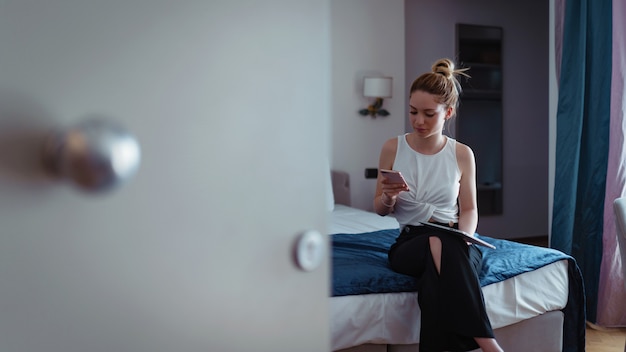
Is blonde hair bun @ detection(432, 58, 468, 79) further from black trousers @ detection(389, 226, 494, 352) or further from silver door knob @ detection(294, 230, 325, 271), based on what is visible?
silver door knob @ detection(294, 230, 325, 271)

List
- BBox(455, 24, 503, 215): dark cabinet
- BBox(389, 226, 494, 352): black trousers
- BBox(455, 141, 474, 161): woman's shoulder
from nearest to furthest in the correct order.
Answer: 1. BBox(389, 226, 494, 352): black trousers
2. BBox(455, 141, 474, 161): woman's shoulder
3. BBox(455, 24, 503, 215): dark cabinet

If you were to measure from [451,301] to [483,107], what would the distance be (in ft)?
12.4

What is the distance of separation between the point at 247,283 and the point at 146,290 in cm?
7

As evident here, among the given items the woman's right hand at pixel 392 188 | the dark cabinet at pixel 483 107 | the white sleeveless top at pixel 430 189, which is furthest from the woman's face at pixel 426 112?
the dark cabinet at pixel 483 107

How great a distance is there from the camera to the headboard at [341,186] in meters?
4.51

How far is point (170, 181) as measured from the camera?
1.09 ft

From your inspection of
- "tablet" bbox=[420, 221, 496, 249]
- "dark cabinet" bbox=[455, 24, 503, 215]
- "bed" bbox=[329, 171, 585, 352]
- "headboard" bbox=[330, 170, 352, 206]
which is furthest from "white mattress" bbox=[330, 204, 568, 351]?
"dark cabinet" bbox=[455, 24, 503, 215]

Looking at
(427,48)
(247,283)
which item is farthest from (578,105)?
(247,283)

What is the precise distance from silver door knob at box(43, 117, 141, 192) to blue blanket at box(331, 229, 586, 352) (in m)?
1.61

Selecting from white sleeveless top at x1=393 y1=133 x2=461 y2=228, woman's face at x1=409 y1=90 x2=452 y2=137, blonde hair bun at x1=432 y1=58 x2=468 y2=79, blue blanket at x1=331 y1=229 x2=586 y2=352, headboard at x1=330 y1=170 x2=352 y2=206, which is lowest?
blue blanket at x1=331 y1=229 x2=586 y2=352

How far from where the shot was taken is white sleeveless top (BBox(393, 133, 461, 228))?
2.14m

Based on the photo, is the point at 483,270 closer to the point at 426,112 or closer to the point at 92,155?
the point at 426,112

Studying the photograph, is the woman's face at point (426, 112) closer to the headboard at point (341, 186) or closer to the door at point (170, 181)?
the door at point (170, 181)

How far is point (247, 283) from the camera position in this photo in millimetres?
375
